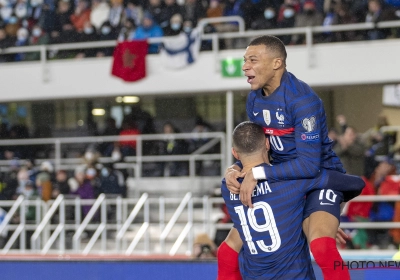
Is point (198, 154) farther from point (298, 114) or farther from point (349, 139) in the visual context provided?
point (298, 114)

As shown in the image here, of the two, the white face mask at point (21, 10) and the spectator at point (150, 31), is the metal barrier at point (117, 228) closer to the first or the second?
the spectator at point (150, 31)

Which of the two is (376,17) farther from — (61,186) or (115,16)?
(61,186)

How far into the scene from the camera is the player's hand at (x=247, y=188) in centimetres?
395

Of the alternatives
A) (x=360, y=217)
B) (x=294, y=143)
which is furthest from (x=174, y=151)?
(x=294, y=143)

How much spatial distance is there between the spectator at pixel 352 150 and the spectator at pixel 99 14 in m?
5.79

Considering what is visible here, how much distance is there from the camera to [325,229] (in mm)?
4016

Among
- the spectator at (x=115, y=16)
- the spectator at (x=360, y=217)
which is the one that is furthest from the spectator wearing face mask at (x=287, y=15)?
the spectator at (x=360, y=217)

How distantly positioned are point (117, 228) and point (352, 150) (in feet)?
12.0

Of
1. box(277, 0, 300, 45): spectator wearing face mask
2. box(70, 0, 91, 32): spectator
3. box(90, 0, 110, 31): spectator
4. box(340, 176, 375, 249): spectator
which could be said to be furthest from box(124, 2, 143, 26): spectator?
box(340, 176, 375, 249): spectator

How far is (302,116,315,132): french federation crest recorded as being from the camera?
401 centimetres

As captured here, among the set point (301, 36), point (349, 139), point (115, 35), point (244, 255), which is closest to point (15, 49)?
point (115, 35)

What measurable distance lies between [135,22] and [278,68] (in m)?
10.7

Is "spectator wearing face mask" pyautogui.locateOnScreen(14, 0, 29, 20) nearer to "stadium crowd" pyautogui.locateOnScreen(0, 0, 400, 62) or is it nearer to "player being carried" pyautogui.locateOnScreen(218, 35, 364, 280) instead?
"stadium crowd" pyautogui.locateOnScreen(0, 0, 400, 62)

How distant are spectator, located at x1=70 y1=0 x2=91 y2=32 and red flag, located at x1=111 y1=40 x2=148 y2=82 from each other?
1.34m
